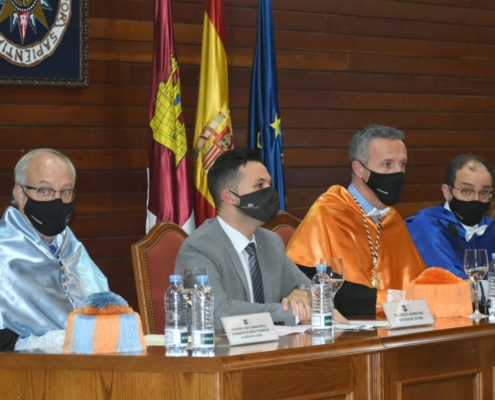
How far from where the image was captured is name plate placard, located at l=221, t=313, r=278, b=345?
2.81 meters

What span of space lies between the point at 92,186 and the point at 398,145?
6.84 feet

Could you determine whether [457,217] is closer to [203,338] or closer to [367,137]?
[367,137]

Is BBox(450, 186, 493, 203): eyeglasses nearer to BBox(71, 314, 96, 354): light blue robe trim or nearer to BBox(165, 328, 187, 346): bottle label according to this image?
BBox(165, 328, 187, 346): bottle label

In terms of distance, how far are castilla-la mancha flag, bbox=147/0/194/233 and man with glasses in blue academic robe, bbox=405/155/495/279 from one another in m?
1.40

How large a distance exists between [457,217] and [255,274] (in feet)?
5.80

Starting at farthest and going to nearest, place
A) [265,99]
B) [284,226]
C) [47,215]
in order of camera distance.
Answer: [265,99], [284,226], [47,215]

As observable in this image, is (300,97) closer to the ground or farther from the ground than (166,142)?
farther from the ground

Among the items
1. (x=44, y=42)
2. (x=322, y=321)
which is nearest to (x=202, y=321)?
(x=322, y=321)

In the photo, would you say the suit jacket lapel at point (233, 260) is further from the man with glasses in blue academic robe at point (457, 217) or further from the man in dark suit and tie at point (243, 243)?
the man with glasses in blue academic robe at point (457, 217)

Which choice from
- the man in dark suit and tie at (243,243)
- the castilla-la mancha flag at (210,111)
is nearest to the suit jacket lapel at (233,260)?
the man in dark suit and tie at (243,243)

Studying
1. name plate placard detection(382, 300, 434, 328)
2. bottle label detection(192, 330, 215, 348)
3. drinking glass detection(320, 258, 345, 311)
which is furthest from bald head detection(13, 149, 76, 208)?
name plate placard detection(382, 300, 434, 328)

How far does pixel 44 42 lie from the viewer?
17.9 ft

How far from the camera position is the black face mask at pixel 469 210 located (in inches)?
200

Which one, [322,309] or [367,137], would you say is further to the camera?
[367,137]
